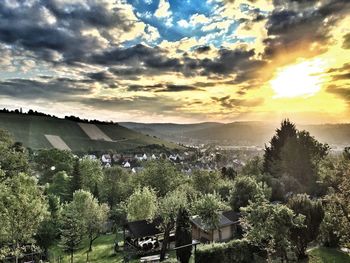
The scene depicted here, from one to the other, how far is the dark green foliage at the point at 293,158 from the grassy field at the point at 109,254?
28392mm

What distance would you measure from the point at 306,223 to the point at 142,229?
21705 millimetres

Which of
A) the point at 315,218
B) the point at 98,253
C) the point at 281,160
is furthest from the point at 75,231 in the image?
the point at 281,160

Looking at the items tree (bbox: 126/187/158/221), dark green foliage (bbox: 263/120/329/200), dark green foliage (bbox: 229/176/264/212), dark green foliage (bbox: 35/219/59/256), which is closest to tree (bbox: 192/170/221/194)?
dark green foliage (bbox: 263/120/329/200)

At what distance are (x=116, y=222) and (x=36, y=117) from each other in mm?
142446

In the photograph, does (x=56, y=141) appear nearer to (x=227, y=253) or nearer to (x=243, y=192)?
(x=243, y=192)

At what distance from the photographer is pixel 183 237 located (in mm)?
32625

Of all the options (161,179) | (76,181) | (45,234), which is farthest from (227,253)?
(76,181)

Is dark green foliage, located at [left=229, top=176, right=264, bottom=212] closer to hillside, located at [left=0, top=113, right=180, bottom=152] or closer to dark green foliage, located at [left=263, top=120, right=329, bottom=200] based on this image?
dark green foliage, located at [left=263, top=120, right=329, bottom=200]

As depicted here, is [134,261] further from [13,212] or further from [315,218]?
[315,218]

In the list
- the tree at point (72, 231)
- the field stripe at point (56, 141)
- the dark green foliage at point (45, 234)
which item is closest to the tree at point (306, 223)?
the tree at point (72, 231)

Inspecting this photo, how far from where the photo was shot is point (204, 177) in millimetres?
70250

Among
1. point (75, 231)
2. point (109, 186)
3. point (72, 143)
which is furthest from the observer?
point (72, 143)

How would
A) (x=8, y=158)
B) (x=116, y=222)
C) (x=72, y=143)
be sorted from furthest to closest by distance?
(x=72, y=143)
(x=116, y=222)
(x=8, y=158)

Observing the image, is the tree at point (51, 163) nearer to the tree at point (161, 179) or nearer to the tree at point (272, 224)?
the tree at point (161, 179)
